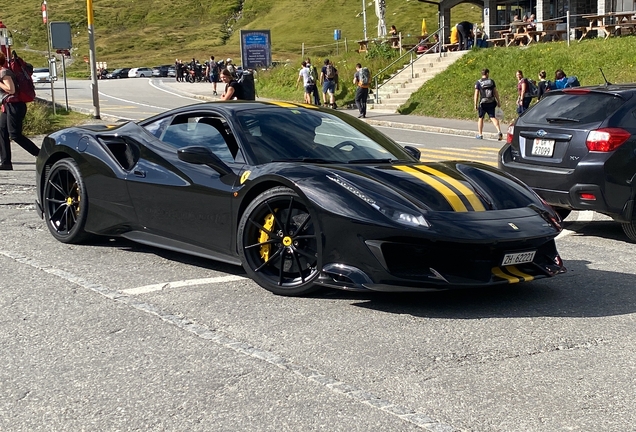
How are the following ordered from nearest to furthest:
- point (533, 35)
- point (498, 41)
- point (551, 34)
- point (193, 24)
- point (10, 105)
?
point (10, 105)
point (551, 34)
point (533, 35)
point (498, 41)
point (193, 24)

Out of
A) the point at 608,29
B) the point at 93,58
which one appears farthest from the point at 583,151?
the point at 608,29

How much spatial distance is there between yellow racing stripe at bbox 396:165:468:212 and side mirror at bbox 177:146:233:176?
131 cm

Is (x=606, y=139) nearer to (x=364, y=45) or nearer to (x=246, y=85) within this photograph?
(x=246, y=85)

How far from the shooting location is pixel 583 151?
8734 mm

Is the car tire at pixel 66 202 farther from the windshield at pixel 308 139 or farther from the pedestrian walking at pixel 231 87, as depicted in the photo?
the pedestrian walking at pixel 231 87

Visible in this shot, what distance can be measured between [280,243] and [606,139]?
398 cm

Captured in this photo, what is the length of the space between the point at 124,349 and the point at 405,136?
65.3 ft

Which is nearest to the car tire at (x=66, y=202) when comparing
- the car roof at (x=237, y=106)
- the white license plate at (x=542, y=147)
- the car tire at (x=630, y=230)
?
the car roof at (x=237, y=106)

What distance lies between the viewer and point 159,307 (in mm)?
5902

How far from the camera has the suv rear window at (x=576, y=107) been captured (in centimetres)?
900

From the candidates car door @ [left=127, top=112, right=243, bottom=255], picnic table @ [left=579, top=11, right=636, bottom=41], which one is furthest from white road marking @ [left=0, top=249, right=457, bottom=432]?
picnic table @ [left=579, top=11, right=636, bottom=41]

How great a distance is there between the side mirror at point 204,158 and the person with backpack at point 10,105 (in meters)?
7.70

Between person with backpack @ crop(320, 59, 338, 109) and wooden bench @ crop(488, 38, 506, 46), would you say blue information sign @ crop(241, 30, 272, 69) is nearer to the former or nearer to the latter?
person with backpack @ crop(320, 59, 338, 109)

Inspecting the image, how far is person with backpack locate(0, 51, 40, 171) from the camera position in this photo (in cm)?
1341
